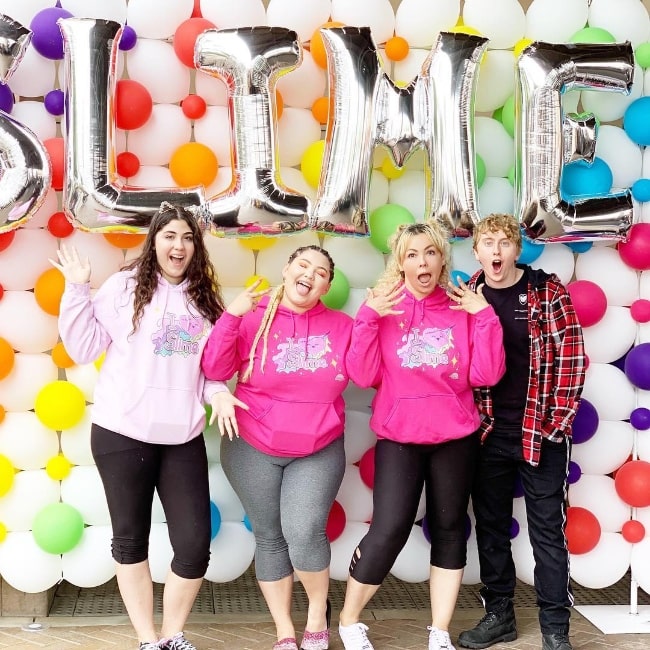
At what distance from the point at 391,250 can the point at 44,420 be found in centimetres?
148

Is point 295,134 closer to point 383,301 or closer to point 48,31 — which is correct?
point 383,301

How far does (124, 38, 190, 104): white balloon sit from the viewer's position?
3.42 meters

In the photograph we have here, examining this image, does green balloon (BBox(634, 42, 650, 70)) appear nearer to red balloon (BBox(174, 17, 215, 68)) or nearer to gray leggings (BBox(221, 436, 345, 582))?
red balloon (BBox(174, 17, 215, 68))

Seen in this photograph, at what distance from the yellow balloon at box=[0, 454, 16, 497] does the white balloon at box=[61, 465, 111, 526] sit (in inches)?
7.7

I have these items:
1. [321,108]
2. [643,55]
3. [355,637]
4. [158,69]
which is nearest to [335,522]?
[355,637]

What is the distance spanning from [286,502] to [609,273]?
166 centimetres

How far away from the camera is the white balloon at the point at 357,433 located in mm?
3580

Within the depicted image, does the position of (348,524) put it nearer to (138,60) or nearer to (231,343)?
(231,343)

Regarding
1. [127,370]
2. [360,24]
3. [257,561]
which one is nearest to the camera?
[127,370]

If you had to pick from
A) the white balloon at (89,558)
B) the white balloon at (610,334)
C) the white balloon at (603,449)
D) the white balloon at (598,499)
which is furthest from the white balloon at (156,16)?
the white balloon at (598,499)

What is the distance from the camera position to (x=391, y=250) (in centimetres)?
338

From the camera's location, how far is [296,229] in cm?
342

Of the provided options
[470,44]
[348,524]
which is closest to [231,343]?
[348,524]

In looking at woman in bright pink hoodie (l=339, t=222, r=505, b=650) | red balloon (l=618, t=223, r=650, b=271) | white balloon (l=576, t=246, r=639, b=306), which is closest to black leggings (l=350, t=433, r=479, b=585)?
woman in bright pink hoodie (l=339, t=222, r=505, b=650)
